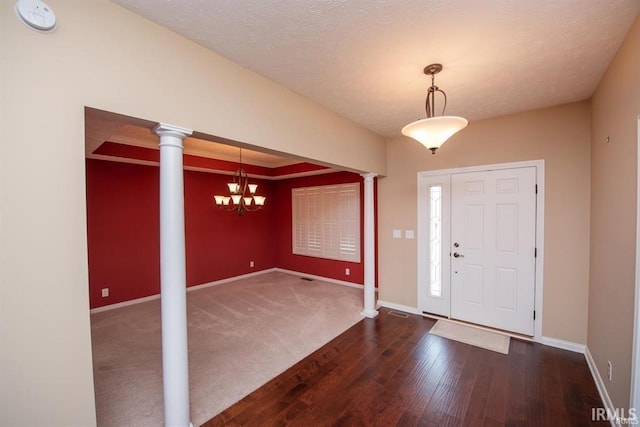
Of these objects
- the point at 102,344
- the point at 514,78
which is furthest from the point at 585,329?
the point at 102,344

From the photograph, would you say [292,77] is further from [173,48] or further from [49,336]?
[49,336]

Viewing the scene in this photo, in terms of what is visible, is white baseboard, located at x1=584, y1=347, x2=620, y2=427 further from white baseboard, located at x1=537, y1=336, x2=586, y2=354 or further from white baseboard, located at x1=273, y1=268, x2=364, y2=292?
A: white baseboard, located at x1=273, y1=268, x2=364, y2=292

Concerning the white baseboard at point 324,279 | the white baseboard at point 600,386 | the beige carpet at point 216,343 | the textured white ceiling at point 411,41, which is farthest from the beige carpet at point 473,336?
the textured white ceiling at point 411,41

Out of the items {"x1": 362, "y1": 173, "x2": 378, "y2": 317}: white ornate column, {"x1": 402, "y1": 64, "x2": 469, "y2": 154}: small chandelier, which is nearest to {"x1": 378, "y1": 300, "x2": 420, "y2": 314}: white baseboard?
{"x1": 362, "y1": 173, "x2": 378, "y2": 317}: white ornate column

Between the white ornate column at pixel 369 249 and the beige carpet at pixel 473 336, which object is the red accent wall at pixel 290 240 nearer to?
the white ornate column at pixel 369 249

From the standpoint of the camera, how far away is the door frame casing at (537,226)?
10.0 feet

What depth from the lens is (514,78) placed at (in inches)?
91.0

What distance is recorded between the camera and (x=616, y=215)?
77.7 inches

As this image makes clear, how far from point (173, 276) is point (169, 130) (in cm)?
97

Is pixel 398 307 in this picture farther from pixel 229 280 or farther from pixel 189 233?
pixel 189 233

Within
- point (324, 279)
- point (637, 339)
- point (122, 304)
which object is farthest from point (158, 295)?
point (637, 339)

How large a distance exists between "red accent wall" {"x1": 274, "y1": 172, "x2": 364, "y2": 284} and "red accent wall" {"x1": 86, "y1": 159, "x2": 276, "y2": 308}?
103cm

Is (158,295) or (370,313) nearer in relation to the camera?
(370,313)

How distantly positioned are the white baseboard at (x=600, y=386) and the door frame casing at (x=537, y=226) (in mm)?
450
